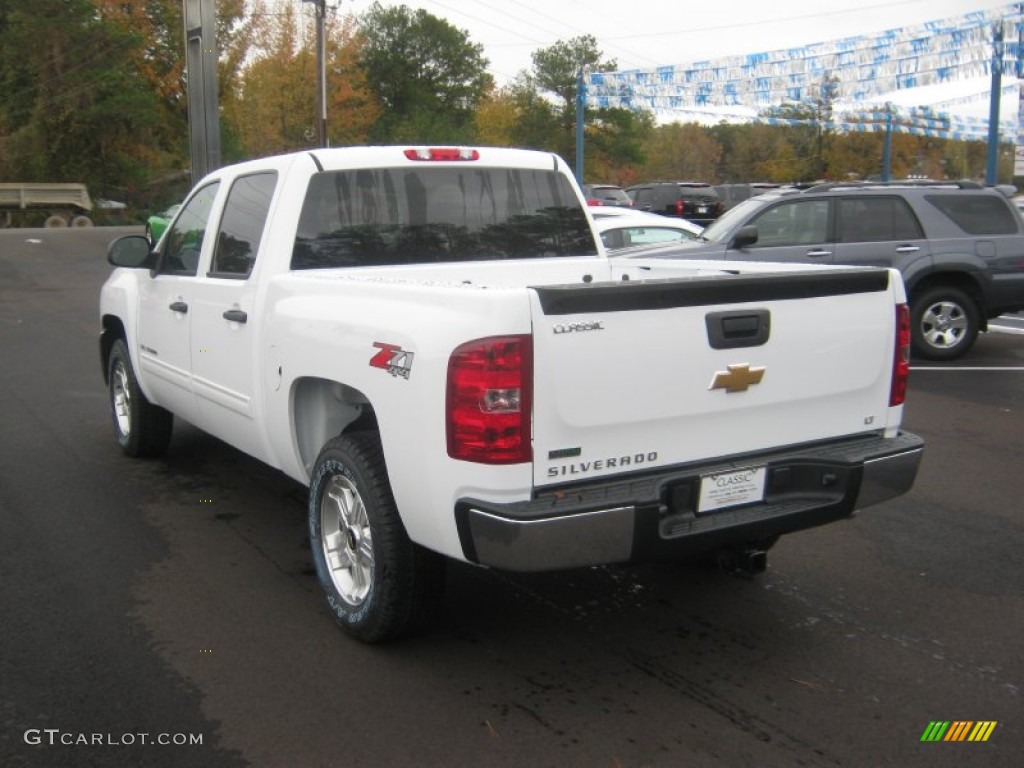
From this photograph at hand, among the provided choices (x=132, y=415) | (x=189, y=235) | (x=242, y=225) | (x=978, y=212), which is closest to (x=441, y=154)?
(x=242, y=225)

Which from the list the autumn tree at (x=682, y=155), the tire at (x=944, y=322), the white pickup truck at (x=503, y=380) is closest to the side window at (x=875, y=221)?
the tire at (x=944, y=322)

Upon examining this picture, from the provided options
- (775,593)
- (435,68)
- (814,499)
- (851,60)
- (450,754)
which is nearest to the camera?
(450,754)

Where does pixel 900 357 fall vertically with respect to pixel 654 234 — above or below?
below

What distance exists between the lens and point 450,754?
313cm

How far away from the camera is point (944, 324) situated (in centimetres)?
1095

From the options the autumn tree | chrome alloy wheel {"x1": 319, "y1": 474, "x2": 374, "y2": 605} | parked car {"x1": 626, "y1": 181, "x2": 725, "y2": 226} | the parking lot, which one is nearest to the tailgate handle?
the parking lot

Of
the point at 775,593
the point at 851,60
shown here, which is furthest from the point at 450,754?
the point at 851,60

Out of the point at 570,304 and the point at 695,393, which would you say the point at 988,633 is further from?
the point at 570,304

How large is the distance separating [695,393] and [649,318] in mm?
343

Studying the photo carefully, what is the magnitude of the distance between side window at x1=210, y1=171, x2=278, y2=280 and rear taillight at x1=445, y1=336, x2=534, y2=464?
1.94 m

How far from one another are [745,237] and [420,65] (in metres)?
75.2

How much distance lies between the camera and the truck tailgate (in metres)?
3.21

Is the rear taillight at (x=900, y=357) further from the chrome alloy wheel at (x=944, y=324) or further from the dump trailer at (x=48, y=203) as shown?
the dump trailer at (x=48, y=203)

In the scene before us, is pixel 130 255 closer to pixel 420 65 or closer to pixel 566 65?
pixel 566 65
